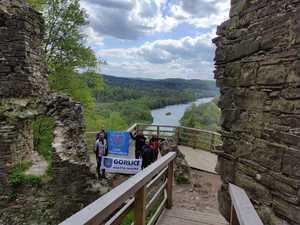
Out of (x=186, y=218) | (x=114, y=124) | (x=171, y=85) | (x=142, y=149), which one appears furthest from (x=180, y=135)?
(x=171, y=85)

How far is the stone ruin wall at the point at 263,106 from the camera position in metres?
1.98

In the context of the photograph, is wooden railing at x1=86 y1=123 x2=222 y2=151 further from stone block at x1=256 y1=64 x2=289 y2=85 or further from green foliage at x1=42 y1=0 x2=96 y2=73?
stone block at x1=256 y1=64 x2=289 y2=85

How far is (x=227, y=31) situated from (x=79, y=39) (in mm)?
13392

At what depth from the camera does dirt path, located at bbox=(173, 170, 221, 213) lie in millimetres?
5809

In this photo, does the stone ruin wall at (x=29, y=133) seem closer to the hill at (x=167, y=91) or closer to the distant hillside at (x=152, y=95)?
the distant hillside at (x=152, y=95)

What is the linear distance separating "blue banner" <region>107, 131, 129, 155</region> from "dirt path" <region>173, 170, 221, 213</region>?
2.63 meters

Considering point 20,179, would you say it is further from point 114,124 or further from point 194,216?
point 114,124

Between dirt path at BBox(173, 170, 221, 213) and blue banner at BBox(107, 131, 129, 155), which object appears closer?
dirt path at BBox(173, 170, 221, 213)

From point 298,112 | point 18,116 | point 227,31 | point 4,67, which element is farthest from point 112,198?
point 4,67

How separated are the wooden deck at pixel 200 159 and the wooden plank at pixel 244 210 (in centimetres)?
671

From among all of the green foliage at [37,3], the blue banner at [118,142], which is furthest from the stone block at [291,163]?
the green foliage at [37,3]

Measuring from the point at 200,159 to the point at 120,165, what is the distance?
11.1 feet

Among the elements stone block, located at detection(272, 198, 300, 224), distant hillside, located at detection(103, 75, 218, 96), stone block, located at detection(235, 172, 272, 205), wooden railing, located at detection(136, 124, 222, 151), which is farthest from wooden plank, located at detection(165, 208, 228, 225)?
distant hillside, located at detection(103, 75, 218, 96)

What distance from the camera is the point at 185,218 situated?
13.1ft
